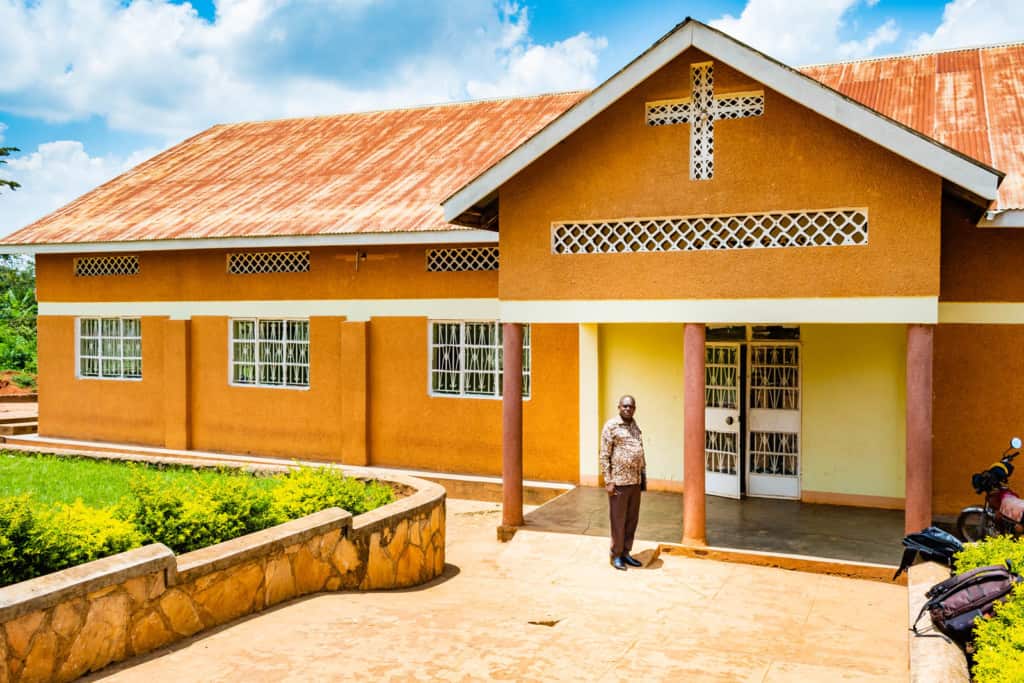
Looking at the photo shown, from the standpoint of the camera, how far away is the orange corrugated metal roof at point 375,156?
12.3 m

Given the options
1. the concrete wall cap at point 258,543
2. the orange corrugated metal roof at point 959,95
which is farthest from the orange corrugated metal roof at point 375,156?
the concrete wall cap at point 258,543

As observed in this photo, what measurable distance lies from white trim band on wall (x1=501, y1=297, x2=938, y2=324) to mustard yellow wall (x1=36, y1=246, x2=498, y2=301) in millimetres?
3042

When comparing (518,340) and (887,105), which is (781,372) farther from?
(887,105)

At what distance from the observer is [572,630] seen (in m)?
6.83

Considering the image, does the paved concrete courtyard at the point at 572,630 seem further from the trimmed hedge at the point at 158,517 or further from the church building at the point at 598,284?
the church building at the point at 598,284

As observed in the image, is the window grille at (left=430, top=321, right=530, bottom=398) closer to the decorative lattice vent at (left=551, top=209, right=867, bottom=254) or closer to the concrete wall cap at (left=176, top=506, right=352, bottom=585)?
the decorative lattice vent at (left=551, top=209, right=867, bottom=254)

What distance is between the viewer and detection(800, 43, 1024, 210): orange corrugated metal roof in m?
10.6

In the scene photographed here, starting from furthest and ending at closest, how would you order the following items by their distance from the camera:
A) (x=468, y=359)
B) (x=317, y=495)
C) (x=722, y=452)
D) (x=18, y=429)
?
(x=18, y=429)
(x=468, y=359)
(x=722, y=452)
(x=317, y=495)

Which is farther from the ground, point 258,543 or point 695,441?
point 695,441

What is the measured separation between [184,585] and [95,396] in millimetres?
11064

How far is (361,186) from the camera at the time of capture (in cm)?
1477

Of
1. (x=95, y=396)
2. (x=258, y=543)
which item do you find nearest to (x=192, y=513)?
(x=258, y=543)

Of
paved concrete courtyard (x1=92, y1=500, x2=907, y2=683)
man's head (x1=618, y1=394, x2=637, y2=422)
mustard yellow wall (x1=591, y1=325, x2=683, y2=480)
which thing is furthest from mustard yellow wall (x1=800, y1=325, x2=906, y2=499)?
man's head (x1=618, y1=394, x2=637, y2=422)

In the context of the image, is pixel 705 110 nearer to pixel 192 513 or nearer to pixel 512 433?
pixel 512 433
